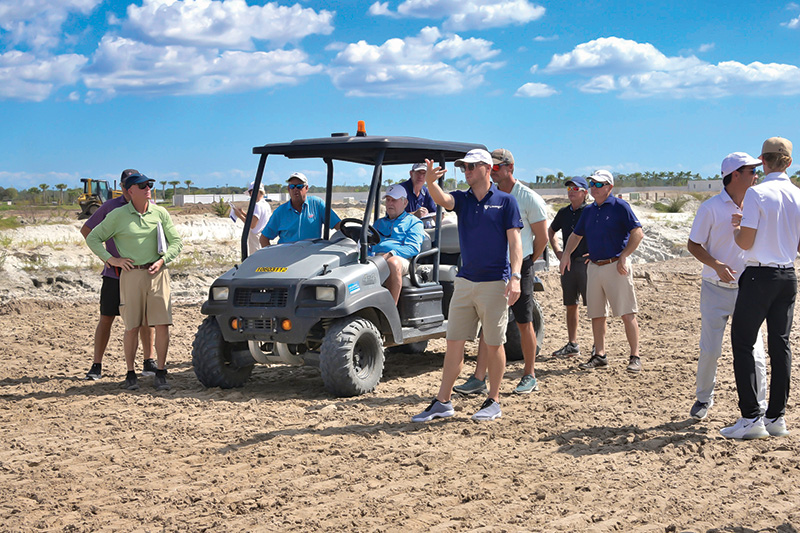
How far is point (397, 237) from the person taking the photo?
7.52 meters

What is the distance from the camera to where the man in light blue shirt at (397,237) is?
741 cm

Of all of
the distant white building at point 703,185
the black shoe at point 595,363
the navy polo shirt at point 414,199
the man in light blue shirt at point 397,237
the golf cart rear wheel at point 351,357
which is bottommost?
the black shoe at point 595,363

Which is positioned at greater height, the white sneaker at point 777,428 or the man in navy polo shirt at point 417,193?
the man in navy polo shirt at point 417,193

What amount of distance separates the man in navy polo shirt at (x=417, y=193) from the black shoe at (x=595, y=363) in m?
2.16

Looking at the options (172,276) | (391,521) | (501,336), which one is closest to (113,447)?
(391,521)

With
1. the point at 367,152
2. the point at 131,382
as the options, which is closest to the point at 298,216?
the point at 367,152

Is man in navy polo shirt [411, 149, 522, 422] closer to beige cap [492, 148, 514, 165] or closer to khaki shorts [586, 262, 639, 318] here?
beige cap [492, 148, 514, 165]

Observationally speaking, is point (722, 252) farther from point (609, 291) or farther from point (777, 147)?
point (609, 291)

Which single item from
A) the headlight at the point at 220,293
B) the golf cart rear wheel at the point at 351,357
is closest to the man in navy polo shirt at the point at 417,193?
the golf cart rear wheel at the point at 351,357

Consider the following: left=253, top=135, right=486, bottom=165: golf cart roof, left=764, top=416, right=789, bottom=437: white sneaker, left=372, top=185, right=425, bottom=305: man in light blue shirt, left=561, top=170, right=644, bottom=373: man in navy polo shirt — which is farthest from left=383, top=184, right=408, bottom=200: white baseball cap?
left=764, top=416, right=789, bottom=437: white sneaker

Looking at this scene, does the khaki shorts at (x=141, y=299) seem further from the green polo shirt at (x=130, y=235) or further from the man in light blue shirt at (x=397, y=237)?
the man in light blue shirt at (x=397, y=237)

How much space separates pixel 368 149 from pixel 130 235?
2.24 metres

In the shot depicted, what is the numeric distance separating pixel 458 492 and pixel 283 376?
12.7 ft

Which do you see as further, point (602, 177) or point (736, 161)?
point (602, 177)
